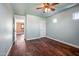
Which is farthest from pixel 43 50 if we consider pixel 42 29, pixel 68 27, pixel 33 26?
pixel 42 29

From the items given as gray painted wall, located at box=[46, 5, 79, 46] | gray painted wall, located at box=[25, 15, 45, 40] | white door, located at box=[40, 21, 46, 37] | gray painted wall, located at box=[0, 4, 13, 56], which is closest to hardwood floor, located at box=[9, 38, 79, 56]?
gray painted wall, located at box=[46, 5, 79, 46]

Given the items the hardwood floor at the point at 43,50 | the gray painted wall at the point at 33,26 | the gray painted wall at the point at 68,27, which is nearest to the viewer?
the hardwood floor at the point at 43,50

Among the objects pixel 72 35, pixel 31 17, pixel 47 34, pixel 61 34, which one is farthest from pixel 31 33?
pixel 72 35

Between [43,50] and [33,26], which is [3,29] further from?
[33,26]

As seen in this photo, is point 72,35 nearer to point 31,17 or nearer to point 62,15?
point 62,15

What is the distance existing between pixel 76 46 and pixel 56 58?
3452 mm

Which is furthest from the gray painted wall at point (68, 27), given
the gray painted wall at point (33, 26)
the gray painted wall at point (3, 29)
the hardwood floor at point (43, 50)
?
the gray painted wall at point (3, 29)

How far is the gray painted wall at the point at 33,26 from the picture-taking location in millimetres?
5766

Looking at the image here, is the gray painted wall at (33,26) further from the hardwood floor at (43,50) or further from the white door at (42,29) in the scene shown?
the hardwood floor at (43,50)

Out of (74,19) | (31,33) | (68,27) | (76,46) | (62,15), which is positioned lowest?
(76,46)

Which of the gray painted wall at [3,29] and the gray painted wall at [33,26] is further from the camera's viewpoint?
the gray painted wall at [33,26]

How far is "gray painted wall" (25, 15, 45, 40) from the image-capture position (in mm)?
5766

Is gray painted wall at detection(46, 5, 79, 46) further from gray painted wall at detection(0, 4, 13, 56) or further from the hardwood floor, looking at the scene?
gray painted wall at detection(0, 4, 13, 56)

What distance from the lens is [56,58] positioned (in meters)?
0.79
